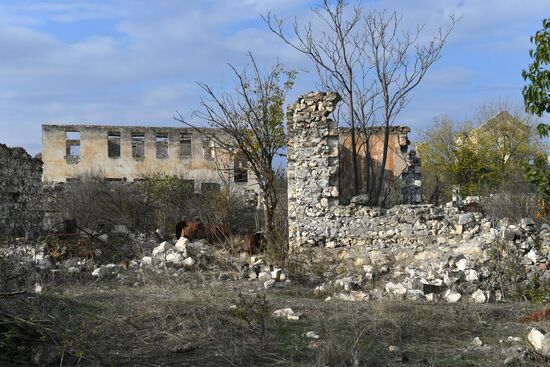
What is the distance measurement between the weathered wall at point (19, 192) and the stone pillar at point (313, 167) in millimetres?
7069

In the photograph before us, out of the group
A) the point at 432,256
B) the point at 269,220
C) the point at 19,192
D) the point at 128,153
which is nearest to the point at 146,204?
the point at 19,192

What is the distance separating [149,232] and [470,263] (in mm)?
8924

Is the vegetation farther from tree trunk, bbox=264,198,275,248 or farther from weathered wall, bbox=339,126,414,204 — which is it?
tree trunk, bbox=264,198,275,248

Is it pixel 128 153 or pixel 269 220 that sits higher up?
pixel 128 153

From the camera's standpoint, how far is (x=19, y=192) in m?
17.4

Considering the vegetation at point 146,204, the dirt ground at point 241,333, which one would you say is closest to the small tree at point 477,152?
the vegetation at point 146,204

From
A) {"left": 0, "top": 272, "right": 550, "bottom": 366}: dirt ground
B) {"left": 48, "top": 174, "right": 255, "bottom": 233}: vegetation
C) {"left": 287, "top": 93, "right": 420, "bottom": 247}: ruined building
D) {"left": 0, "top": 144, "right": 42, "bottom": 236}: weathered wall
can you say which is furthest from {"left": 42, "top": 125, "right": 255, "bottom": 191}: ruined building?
{"left": 0, "top": 272, "right": 550, "bottom": 366}: dirt ground

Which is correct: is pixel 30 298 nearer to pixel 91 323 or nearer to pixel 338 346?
pixel 91 323

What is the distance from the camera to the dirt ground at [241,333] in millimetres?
5215

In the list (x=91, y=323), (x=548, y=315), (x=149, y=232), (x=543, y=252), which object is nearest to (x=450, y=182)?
(x=149, y=232)

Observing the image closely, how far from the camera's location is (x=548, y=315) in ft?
23.1

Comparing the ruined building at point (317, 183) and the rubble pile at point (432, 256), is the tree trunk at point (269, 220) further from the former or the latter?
the rubble pile at point (432, 256)

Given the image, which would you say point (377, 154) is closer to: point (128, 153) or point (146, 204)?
point (146, 204)

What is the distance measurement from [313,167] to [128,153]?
75.7 ft
